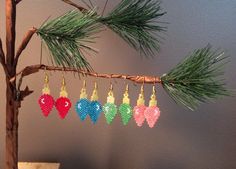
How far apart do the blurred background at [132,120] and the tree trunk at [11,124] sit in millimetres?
310

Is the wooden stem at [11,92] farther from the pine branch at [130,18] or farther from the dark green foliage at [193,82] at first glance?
the dark green foliage at [193,82]

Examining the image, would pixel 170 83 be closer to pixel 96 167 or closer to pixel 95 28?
pixel 95 28

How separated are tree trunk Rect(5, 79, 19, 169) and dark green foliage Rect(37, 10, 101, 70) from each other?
0.18m

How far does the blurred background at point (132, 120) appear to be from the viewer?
107cm

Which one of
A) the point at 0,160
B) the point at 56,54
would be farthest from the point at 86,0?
the point at 0,160

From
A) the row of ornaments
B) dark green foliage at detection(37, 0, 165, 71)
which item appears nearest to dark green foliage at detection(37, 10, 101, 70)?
dark green foliage at detection(37, 0, 165, 71)

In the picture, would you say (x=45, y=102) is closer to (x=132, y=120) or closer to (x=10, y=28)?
(x=10, y=28)

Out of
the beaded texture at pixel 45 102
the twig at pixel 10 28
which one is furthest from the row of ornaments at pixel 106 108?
the twig at pixel 10 28

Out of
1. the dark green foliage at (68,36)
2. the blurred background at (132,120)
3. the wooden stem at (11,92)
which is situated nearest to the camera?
the dark green foliage at (68,36)

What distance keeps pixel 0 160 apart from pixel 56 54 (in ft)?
2.21

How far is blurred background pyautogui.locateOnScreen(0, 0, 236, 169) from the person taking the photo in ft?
3.50

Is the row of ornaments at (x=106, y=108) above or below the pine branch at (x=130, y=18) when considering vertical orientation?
below

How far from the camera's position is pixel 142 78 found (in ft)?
2.39

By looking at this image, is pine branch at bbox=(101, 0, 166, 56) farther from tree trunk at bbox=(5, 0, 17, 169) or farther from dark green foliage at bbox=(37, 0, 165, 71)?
tree trunk at bbox=(5, 0, 17, 169)
